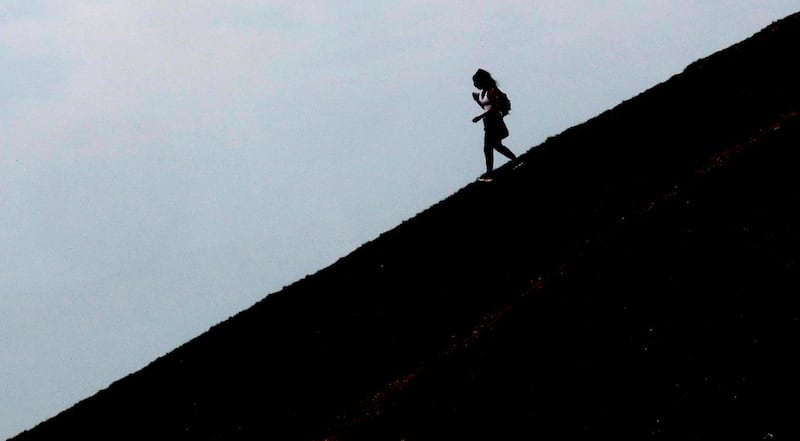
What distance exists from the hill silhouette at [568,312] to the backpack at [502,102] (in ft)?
6.62

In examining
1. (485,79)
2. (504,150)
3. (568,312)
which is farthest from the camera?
(504,150)

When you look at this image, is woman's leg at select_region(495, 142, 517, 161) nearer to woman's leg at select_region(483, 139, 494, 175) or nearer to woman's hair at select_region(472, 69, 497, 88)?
→ woman's leg at select_region(483, 139, 494, 175)

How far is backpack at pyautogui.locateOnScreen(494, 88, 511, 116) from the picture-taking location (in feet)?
58.4

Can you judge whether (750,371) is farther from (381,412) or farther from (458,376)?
(381,412)

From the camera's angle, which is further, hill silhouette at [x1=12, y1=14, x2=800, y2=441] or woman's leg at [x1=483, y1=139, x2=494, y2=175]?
woman's leg at [x1=483, y1=139, x2=494, y2=175]

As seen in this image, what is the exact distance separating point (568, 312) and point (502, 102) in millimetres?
8308

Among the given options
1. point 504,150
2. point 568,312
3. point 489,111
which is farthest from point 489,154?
point 568,312

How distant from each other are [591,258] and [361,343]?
5.61m

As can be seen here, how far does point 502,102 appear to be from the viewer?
58.6ft

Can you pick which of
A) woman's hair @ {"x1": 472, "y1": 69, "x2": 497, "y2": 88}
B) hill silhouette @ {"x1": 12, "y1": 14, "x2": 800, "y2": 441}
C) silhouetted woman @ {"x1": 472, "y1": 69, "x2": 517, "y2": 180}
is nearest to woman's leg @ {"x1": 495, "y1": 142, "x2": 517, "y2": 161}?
silhouetted woman @ {"x1": 472, "y1": 69, "x2": 517, "y2": 180}

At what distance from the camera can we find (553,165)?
64.4 feet

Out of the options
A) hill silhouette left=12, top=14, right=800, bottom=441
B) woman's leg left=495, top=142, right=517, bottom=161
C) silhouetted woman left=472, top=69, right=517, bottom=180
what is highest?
silhouetted woman left=472, top=69, right=517, bottom=180

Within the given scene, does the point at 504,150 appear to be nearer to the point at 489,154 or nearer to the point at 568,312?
the point at 489,154

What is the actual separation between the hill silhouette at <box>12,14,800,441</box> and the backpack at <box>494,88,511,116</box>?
2019 mm
